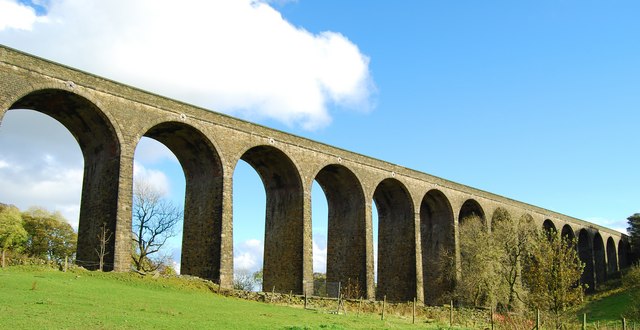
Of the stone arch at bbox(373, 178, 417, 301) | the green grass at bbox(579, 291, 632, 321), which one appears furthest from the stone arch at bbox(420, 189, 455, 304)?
the green grass at bbox(579, 291, 632, 321)

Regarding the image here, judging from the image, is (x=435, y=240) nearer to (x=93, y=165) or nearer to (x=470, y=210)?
(x=470, y=210)

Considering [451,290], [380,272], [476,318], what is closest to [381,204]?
[380,272]

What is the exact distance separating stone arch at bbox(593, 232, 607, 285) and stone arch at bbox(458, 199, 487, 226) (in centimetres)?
2559

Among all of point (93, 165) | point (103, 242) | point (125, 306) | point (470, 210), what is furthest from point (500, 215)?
point (125, 306)

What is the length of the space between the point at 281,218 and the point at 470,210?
20068 mm

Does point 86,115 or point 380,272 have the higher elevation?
point 86,115

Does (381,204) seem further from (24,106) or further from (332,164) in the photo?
(24,106)

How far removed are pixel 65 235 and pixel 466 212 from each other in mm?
40066

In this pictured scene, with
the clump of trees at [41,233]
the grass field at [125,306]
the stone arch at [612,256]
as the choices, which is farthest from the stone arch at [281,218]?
the stone arch at [612,256]

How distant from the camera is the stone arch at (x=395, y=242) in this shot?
136 feet

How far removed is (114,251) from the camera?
25.1 meters

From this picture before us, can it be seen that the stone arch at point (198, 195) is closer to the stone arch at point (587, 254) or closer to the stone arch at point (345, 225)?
the stone arch at point (345, 225)

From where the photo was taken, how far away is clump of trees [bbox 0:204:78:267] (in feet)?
182

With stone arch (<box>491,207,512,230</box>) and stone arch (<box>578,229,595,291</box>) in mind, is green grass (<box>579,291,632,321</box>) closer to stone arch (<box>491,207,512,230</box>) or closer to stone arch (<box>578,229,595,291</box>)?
stone arch (<box>491,207,512,230</box>)
